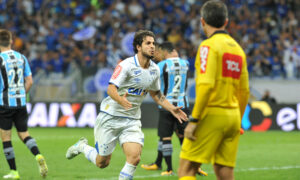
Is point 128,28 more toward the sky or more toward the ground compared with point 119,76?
more toward the sky

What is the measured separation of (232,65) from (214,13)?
520 mm

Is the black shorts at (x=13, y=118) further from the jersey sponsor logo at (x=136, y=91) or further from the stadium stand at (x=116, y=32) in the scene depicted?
the stadium stand at (x=116, y=32)

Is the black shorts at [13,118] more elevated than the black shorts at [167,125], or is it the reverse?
the black shorts at [13,118]

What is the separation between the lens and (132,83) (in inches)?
280

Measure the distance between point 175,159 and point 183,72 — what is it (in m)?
2.38

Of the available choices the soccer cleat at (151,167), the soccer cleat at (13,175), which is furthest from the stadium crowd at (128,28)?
the soccer cleat at (13,175)

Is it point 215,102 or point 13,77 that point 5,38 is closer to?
point 13,77

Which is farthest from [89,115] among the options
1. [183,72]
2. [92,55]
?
[183,72]

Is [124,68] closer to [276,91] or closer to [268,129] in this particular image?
[268,129]

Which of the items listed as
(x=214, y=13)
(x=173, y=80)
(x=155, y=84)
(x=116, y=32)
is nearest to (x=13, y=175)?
(x=155, y=84)

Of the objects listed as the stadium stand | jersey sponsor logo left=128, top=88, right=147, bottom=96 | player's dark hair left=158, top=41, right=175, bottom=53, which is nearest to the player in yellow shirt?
jersey sponsor logo left=128, top=88, right=147, bottom=96

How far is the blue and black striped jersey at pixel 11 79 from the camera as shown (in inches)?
328

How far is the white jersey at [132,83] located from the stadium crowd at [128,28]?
1370 centimetres

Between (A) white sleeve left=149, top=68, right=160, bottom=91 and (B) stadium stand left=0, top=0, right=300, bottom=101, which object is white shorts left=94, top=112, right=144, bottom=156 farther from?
(B) stadium stand left=0, top=0, right=300, bottom=101
